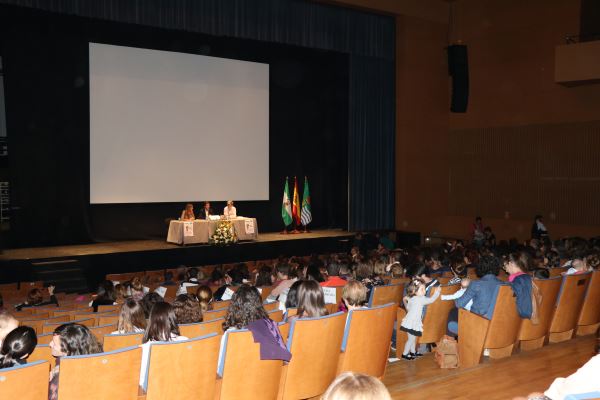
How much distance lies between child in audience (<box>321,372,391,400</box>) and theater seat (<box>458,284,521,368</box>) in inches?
140

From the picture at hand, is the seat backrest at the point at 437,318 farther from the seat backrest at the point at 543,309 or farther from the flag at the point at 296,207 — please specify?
the flag at the point at 296,207

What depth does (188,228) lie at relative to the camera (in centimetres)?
1266

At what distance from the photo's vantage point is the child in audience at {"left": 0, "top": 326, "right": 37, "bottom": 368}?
3086mm

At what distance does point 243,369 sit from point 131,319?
3.14 ft

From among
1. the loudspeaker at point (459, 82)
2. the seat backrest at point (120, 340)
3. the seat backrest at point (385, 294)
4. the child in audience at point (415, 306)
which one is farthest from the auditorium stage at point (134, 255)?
the seat backrest at point (120, 340)

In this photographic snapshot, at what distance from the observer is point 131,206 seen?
556 inches

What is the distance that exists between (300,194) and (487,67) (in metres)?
6.14

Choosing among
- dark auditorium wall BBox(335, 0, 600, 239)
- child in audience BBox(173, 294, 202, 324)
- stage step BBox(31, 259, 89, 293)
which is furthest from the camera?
dark auditorium wall BBox(335, 0, 600, 239)

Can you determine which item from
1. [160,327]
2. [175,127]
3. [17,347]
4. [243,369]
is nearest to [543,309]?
[243,369]

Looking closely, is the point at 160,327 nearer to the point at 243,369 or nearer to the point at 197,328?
the point at 197,328

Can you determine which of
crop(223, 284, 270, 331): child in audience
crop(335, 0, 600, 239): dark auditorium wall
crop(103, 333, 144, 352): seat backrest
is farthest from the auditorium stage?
crop(223, 284, 270, 331): child in audience

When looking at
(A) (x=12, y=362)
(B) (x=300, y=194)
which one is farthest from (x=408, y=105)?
(A) (x=12, y=362)

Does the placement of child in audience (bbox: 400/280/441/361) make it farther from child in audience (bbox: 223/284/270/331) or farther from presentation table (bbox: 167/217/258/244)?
presentation table (bbox: 167/217/258/244)

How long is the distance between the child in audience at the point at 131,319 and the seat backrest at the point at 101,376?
90 centimetres
